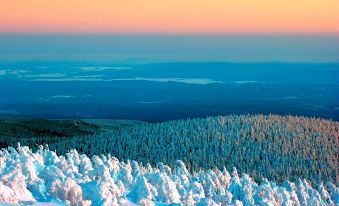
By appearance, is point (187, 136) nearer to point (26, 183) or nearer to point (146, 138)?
point (146, 138)

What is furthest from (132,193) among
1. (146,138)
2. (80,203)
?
(146,138)

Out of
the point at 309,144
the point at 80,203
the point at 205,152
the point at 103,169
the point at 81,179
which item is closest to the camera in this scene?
the point at 80,203

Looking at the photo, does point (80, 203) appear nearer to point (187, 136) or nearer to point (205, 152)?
point (205, 152)

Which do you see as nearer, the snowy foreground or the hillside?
the snowy foreground

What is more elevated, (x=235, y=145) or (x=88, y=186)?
(x=88, y=186)

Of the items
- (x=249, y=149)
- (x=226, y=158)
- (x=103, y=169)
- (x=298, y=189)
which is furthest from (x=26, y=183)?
(x=249, y=149)

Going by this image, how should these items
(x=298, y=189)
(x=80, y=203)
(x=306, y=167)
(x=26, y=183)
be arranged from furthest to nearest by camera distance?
(x=306, y=167)
(x=298, y=189)
(x=26, y=183)
(x=80, y=203)

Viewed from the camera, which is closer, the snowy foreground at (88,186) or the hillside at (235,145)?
the snowy foreground at (88,186)

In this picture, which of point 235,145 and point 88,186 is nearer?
point 88,186

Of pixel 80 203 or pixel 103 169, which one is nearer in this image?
pixel 80 203
